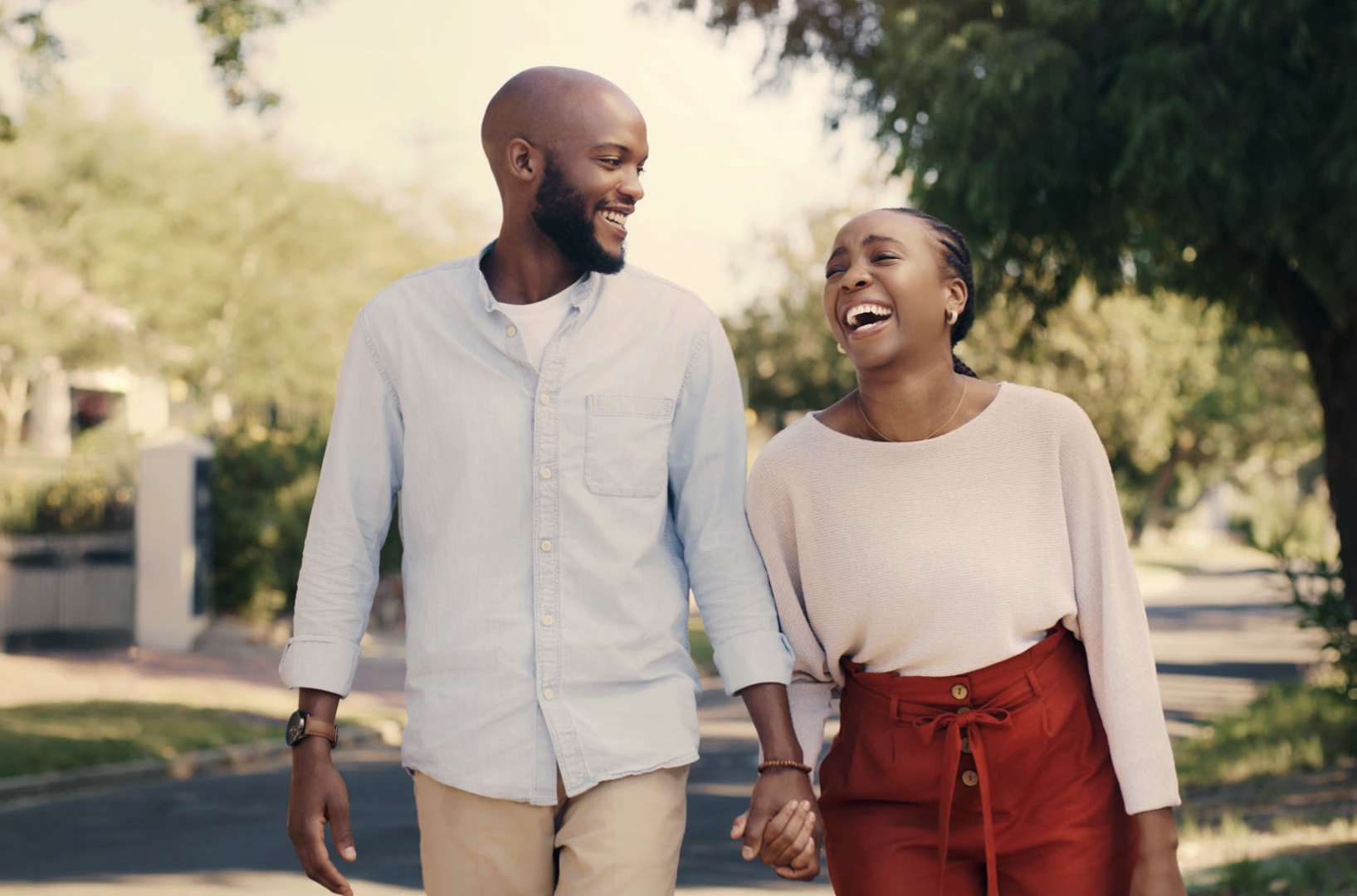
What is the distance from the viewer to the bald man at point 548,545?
3.03 m

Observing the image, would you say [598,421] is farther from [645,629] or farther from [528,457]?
[645,629]

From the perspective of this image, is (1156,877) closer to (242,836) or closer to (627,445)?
(627,445)

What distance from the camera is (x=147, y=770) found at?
11797 millimetres

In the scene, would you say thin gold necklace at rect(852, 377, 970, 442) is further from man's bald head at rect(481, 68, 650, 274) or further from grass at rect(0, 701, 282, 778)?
grass at rect(0, 701, 282, 778)

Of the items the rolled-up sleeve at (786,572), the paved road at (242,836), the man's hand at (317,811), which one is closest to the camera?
the man's hand at (317,811)

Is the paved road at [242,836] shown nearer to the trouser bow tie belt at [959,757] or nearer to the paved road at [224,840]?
the paved road at [224,840]

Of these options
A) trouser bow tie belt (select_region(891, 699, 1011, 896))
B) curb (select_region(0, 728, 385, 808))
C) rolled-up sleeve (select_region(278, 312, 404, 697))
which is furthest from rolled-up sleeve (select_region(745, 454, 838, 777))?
curb (select_region(0, 728, 385, 808))

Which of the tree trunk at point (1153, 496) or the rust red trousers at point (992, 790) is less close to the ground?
the tree trunk at point (1153, 496)

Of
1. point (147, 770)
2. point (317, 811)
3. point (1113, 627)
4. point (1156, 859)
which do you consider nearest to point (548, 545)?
point (317, 811)

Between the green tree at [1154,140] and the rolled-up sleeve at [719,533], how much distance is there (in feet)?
19.9

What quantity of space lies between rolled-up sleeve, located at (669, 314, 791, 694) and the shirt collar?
0.21 metres

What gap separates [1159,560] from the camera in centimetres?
6097

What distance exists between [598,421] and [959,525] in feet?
2.21

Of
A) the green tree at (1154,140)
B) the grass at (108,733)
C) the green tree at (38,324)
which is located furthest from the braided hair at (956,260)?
the green tree at (38,324)
